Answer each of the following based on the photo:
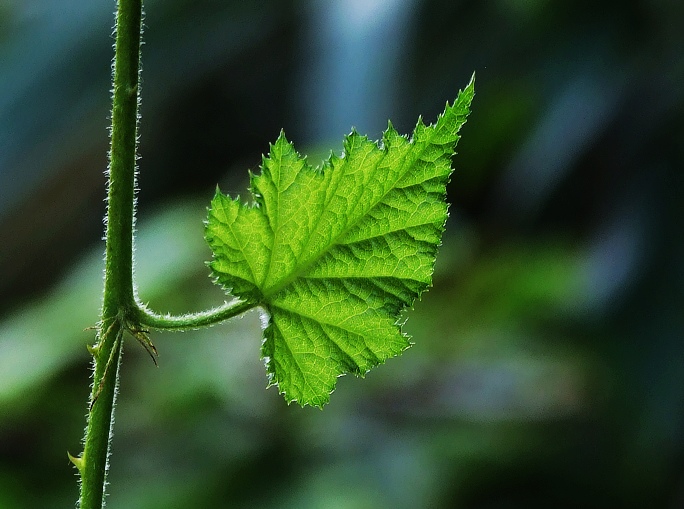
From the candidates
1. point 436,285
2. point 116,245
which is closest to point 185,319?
point 116,245

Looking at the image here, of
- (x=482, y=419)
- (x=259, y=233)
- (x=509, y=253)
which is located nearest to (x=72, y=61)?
(x=509, y=253)

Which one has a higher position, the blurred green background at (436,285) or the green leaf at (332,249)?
the blurred green background at (436,285)

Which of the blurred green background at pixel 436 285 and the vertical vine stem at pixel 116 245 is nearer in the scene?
the vertical vine stem at pixel 116 245

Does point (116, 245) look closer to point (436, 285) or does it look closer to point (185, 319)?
point (185, 319)

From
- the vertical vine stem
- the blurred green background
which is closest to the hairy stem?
the vertical vine stem

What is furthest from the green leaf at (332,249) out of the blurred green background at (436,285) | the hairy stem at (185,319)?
the blurred green background at (436,285)

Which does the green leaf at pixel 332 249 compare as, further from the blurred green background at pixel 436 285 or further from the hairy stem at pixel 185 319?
the blurred green background at pixel 436 285

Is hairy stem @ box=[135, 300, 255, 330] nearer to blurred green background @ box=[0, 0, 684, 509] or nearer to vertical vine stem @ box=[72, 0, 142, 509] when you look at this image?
vertical vine stem @ box=[72, 0, 142, 509]
